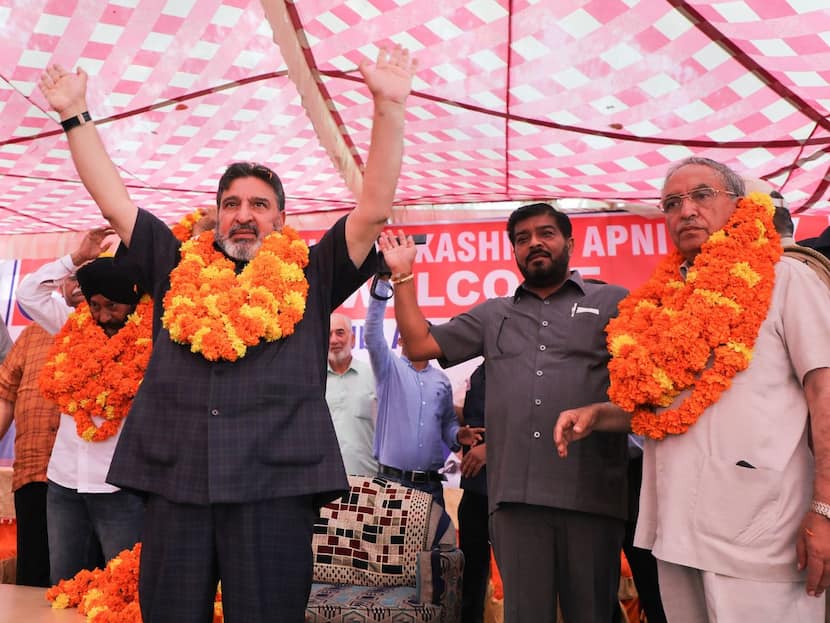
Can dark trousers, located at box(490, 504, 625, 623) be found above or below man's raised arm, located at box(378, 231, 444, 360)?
below

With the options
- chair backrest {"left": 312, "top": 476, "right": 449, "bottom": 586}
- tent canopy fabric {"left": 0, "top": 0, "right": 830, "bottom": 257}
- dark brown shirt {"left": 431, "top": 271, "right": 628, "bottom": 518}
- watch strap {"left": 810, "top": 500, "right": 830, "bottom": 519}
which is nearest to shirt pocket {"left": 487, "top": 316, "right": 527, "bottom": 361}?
A: dark brown shirt {"left": 431, "top": 271, "right": 628, "bottom": 518}

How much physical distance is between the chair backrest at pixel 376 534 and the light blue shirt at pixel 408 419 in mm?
193

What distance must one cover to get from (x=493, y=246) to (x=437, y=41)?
2.15m

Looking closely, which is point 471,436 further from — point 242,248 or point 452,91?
point 452,91

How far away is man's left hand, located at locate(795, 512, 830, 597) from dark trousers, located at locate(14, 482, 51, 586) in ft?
10.4

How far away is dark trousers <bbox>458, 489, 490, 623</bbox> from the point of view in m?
3.72

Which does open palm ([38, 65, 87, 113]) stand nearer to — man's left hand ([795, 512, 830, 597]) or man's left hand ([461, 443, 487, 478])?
man's left hand ([461, 443, 487, 478])

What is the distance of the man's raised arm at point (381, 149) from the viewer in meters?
1.83

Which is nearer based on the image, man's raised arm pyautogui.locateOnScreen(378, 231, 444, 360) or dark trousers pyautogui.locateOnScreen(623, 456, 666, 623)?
man's raised arm pyautogui.locateOnScreen(378, 231, 444, 360)

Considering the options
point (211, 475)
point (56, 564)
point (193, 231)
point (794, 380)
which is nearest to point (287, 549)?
point (211, 475)

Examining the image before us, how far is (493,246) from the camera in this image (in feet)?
18.2

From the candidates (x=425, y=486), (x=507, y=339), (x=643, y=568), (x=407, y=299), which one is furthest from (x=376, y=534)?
(x=407, y=299)

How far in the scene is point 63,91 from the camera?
6.55 feet

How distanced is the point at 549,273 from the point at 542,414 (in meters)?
0.54
